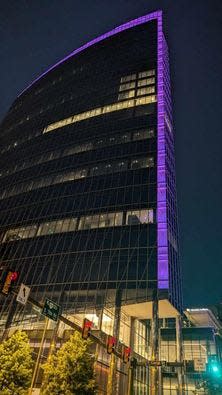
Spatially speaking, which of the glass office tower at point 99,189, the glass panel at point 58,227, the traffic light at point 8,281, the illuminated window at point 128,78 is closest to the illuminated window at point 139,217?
the glass office tower at point 99,189

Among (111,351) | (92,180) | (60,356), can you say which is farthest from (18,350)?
(92,180)

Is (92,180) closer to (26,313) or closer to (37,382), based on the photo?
(26,313)

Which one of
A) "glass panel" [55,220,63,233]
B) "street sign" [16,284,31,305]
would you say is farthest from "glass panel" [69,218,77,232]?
"street sign" [16,284,31,305]

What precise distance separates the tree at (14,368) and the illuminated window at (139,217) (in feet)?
83.1

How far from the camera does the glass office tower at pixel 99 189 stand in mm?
42812

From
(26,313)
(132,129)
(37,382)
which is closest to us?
(37,382)

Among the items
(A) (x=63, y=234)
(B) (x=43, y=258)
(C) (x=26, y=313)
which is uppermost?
(A) (x=63, y=234)

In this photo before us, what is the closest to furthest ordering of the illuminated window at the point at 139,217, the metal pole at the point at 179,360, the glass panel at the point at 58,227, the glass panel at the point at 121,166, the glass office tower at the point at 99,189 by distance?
the metal pole at the point at 179,360, the glass office tower at the point at 99,189, the illuminated window at the point at 139,217, the glass panel at the point at 58,227, the glass panel at the point at 121,166

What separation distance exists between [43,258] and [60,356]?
78.3ft

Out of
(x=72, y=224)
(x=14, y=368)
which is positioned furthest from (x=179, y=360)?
(x=72, y=224)

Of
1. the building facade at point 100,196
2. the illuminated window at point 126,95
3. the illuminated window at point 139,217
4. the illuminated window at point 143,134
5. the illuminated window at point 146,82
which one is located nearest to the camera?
the building facade at point 100,196

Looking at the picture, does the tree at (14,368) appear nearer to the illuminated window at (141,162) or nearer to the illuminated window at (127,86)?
the illuminated window at (141,162)

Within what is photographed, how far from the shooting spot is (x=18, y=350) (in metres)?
26.2

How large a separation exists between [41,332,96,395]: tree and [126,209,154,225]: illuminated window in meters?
23.7
